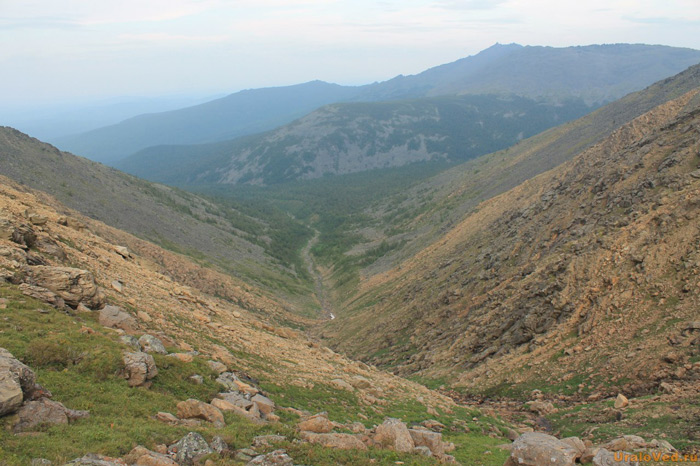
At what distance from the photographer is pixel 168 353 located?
16.6 m

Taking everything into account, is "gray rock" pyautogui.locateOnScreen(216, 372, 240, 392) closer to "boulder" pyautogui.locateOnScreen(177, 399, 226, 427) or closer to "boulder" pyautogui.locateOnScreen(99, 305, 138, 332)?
"boulder" pyautogui.locateOnScreen(177, 399, 226, 427)

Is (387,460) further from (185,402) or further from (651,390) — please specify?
(651,390)

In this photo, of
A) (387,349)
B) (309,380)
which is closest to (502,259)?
(387,349)

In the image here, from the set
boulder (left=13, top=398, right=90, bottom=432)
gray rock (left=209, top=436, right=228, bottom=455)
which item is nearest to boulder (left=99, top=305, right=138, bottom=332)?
boulder (left=13, top=398, right=90, bottom=432)

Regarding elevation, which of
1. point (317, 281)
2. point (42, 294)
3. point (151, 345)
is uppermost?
point (42, 294)

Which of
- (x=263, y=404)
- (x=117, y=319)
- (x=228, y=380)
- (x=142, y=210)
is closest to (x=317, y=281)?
(x=142, y=210)

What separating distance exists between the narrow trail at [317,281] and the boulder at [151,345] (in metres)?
41.3

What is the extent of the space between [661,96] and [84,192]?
91509 millimetres

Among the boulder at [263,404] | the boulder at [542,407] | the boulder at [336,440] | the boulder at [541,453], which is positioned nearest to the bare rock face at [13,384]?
the boulder at [263,404]

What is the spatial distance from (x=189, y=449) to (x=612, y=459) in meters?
10.8

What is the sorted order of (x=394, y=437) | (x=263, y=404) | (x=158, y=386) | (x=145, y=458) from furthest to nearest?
(x=263, y=404)
(x=158, y=386)
(x=394, y=437)
(x=145, y=458)

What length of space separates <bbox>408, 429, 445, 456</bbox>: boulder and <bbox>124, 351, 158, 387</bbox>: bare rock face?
28.9 ft

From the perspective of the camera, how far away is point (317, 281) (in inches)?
3369

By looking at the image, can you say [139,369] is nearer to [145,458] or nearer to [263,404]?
[145,458]
